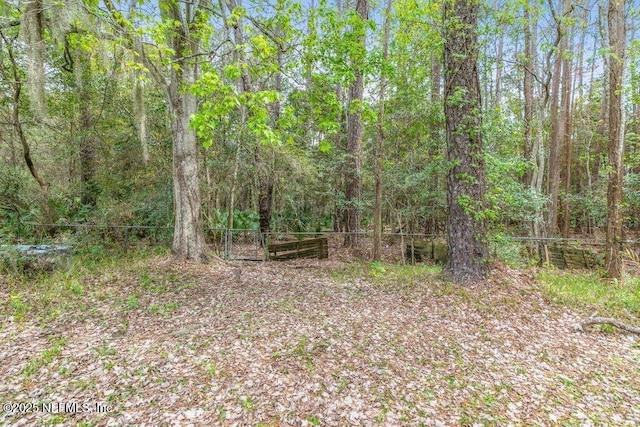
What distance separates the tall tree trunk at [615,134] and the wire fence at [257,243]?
403 mm

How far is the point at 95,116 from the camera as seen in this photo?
8086 millimetres

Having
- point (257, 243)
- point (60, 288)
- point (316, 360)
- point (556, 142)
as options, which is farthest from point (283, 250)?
point (556, 142)

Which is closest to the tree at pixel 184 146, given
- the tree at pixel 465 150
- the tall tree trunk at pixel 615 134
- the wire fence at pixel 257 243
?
the wire fence at pixel 257 243

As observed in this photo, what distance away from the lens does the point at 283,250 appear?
793 centimetres

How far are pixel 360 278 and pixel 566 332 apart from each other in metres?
3.23

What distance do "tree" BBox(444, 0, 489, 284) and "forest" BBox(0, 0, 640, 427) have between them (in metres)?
0.03

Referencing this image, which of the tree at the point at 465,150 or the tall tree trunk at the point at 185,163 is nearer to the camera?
the tree at the point at 465,150

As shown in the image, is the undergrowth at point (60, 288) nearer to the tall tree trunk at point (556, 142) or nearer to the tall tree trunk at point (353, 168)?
the tall tree trunk at point (353, 168)

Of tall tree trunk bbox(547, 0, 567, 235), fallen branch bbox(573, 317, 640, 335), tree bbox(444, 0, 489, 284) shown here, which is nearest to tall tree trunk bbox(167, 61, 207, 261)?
tree bbox(444, 0, 489, 284)

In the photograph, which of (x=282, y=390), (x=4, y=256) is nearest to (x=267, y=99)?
(x=282, y=390)

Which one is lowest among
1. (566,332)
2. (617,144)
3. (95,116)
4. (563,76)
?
(566,332)

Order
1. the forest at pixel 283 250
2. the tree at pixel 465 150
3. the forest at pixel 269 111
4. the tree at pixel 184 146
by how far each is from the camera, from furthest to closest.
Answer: the tree at pixel 184 146 < the forest at pixel 269 111 < the tree at pixel 465 150 < the forest at pixel 283 250

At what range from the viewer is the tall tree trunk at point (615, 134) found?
5.80m

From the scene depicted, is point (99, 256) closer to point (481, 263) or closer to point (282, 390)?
point (282, 390)
